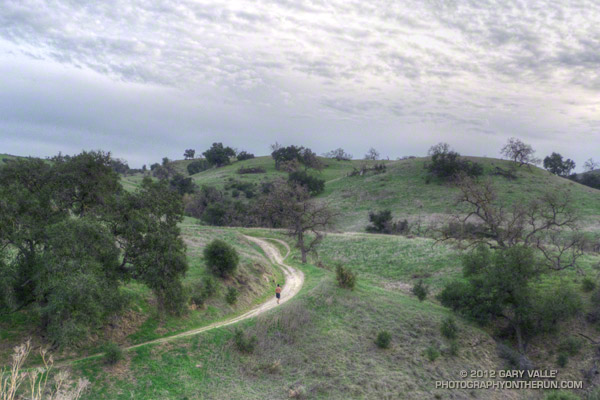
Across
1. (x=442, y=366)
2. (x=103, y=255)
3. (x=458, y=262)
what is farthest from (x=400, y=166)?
(x=103, y=255)

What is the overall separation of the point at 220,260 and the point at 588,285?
106ft

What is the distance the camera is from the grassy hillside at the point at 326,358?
20656mm

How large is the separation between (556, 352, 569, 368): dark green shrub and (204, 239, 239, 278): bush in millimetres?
26142

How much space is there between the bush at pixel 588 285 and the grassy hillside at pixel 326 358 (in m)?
1.69

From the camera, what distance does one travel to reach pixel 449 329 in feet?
97.8

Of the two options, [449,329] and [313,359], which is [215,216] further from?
[449,329]

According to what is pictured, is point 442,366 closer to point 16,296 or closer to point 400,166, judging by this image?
point 16,296

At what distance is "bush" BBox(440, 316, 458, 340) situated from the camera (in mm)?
29641

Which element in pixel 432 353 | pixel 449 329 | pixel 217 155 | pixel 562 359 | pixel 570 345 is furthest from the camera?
pixel 217 155

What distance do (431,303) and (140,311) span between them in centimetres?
2495

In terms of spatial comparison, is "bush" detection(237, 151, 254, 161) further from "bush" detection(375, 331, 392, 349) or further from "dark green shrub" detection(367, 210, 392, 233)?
"bush" detection(375, 331, 392, 349)

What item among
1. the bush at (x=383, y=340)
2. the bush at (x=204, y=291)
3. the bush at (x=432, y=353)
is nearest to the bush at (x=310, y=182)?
the bush at (x=204, y=291)

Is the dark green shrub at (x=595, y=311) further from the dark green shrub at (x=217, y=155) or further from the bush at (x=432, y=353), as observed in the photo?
the dark green shrub at (x=217, y=155)

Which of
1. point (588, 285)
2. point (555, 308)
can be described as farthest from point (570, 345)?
point (588, 285)
